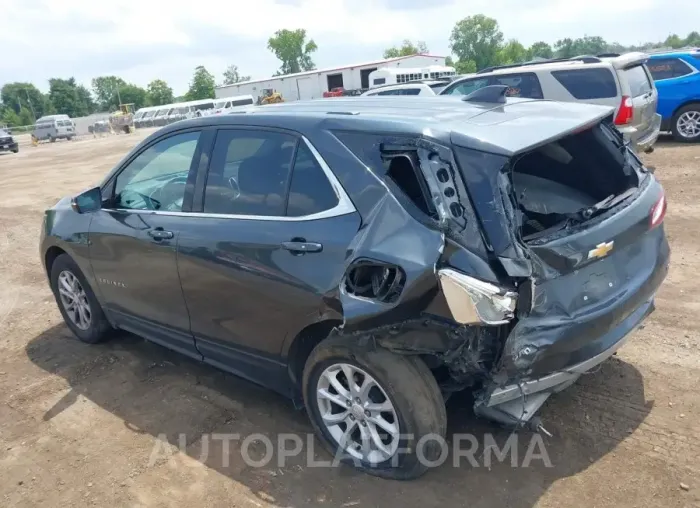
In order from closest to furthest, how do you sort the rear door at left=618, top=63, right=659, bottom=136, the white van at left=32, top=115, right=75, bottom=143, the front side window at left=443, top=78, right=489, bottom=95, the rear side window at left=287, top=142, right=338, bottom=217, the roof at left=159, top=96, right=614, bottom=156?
the roof at left=159, top=96, right=614, bottom=156, the rear side window at left=287, top=142, right=338, bottom=217, the rear door at left=618, top=63, right=659, bottom=136, the front side window at left=443, top=78, right=489, bottom=95, the white van at left=32, top=115, right=75, bottom=143

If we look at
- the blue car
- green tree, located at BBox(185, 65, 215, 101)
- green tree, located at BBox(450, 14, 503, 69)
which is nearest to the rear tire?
the blue car

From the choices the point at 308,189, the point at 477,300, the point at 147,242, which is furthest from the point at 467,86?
the point at 477,300

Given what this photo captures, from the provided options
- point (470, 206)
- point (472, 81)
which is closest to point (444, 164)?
point (470, 206)

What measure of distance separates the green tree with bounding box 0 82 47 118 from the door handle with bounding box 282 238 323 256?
11526cm

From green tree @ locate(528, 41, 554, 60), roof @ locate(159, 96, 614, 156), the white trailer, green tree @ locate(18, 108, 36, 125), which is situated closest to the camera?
roof @ locate(159, 96, 614, 156)

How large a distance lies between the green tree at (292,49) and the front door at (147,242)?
11959cm

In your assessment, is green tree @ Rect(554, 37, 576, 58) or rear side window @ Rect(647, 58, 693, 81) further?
green tree @ Rect(554, 37, 576, 58)

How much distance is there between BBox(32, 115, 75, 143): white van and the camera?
4538 centimetres

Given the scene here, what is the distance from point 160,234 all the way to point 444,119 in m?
1.97

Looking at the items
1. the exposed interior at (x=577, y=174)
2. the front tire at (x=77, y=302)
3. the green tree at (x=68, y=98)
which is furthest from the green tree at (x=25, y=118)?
the exposed interior at (x=577, y=174)

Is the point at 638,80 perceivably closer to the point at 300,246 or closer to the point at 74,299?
the point at 300,246

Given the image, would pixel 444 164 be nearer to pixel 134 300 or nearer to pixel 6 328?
pixel 134 300

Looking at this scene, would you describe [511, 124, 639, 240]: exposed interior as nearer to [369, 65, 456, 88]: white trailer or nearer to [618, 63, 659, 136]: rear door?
[618, 63, 659, 136]: rear door

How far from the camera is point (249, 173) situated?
11.5 ft
